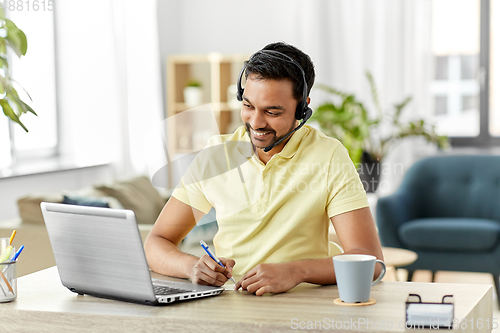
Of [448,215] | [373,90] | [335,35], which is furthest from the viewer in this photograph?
[335,35]

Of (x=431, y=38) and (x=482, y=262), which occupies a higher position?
(x=431, y=38)

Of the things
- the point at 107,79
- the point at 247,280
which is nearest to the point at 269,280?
the point at 247,280

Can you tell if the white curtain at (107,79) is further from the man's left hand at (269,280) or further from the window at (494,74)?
the man's left hand at (269,280)

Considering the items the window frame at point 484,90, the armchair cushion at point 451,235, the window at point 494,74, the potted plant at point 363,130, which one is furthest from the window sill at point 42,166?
the window at point 494,74

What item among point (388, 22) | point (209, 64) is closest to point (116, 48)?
point (209, 64)

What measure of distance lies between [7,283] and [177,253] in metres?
0.35

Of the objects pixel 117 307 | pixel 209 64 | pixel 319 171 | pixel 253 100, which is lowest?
pixel 117 307

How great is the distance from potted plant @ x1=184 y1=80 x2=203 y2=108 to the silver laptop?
12.1 feet

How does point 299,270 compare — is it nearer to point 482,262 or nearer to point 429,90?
point 482,262

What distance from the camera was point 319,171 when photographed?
132cm

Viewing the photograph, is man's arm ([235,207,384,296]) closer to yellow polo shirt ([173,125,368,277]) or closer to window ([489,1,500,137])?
yellow polo shirt ([173,125,368,277])

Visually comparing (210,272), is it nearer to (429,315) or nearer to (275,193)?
(275,193)

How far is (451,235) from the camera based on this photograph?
3.27 m

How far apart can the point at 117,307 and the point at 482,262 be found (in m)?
2.66
